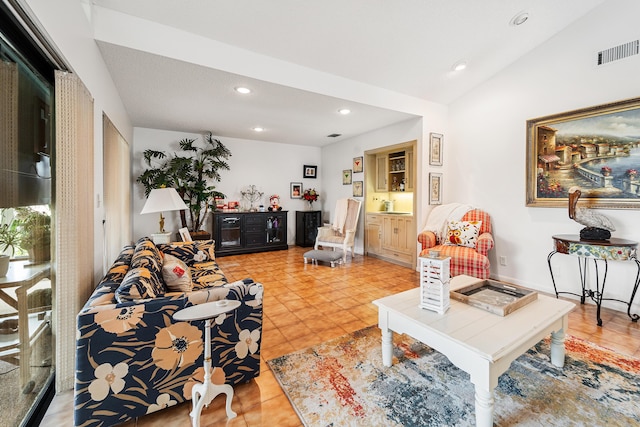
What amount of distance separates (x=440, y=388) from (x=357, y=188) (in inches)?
169

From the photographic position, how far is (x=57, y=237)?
156 centimetres

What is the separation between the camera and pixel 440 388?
169 centimetres

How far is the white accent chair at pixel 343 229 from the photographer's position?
500cm

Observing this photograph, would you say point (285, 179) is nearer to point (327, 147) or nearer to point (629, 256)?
point (327, 147)

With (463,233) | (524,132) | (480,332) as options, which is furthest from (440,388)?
(524,132)

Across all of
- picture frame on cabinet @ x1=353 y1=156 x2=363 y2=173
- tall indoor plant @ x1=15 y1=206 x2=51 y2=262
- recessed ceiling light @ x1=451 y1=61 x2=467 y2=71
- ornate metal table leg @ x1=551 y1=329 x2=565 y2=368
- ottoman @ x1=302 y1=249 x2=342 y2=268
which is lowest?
ornate metal table leg @ x1=551 y1=329 x2=565 y2=368

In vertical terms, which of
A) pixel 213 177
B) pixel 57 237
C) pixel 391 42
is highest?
pixel 391 42

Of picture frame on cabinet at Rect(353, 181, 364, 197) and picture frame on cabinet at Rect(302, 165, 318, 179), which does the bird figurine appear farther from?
picture frame on cabinet at Rect(302, 165, 318, 179)

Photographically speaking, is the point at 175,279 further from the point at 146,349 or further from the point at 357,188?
the point at 357,188

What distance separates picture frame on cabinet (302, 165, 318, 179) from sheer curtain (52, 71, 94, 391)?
5151mm

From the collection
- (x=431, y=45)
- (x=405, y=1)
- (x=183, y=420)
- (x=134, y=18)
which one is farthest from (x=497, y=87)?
(x=183, y=420)

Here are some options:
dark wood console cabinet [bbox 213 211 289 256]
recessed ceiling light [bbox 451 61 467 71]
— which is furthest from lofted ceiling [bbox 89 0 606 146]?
dark wood console cabinet [bbox 213 211 289 256]

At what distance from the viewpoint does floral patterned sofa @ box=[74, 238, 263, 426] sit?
1278mm

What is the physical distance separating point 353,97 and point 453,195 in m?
2.23
